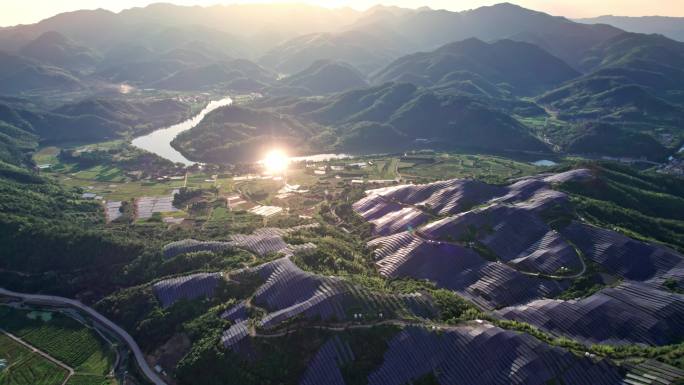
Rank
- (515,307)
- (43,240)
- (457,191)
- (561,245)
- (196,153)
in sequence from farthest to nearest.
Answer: (196,153) < (457,191) < (43,240) < (561,245) < (515,307)

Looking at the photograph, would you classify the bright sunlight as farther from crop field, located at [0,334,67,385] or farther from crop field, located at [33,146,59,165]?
crop field, located at [0,334,67,385]

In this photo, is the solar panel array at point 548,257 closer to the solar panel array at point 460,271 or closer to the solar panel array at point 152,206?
the solar panel array at point 460,271

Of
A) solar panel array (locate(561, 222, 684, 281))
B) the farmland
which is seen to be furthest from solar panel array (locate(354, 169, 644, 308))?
the farmland

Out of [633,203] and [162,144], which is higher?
[633,203]

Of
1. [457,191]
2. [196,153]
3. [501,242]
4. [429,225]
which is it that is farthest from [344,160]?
[501,242]

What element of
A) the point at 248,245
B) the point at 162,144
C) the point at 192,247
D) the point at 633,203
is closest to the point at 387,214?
the point at 248,245

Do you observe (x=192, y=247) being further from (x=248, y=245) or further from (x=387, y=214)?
(x=387, y=214)

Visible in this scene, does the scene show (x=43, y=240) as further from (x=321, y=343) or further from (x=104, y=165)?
(x=104, y=165)
